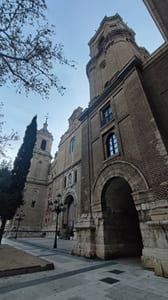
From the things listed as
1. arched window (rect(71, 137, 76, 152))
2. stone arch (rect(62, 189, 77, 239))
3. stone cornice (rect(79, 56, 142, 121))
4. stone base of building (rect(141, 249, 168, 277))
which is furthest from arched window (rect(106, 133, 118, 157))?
arched window (rect(71, 137, 76, 152))

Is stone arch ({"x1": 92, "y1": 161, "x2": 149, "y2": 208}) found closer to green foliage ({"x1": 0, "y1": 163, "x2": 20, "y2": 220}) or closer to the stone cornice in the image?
the stone cornice

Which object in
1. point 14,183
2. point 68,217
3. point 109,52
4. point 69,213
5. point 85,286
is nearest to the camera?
point 85,286

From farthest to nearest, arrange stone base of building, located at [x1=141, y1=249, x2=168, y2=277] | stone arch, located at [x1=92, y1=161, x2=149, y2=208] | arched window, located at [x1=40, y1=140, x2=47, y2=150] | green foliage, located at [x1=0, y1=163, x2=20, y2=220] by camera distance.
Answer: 1. arched window, located at [x1=40, y1=140, x2=47, y2=150]
2. green foliage, located at [x1=0, y1=163, x2=20, y2=220]
3. stone arch, located at [x1=92, y1=161, x2=149, y2=208]
4. stone base of building, located at [x1=141, y1=249, x2=168, y2=277]

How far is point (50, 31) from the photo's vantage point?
5523 millimetres

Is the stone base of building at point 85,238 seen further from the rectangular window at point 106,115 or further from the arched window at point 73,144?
the arched window at point 73,144

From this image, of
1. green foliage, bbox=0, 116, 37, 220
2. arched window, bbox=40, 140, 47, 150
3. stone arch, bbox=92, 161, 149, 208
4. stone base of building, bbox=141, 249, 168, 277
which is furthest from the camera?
arched window, bbox=40, 140, 47, 150

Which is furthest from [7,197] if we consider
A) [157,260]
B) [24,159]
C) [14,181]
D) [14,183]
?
[157,260]

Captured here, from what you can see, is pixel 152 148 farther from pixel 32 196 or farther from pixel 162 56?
pixel 32 196

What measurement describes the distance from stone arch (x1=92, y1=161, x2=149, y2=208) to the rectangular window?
11.0 feet

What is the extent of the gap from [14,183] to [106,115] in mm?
8566

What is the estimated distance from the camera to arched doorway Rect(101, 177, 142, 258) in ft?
24.2

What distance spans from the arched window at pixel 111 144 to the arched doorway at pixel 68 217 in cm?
1327

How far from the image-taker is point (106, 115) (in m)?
10.4

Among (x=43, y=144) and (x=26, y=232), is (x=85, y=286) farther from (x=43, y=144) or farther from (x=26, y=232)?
(x=43, y=144)
